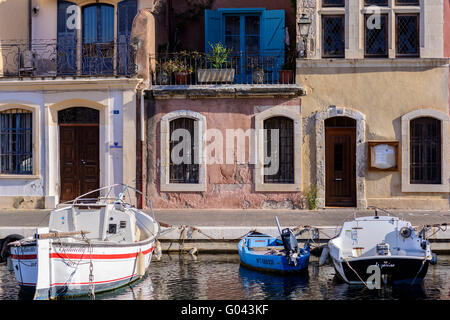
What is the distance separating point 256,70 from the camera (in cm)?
2044

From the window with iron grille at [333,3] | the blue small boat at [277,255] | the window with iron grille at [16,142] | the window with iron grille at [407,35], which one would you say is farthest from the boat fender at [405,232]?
the window with iron grille at [16,142]

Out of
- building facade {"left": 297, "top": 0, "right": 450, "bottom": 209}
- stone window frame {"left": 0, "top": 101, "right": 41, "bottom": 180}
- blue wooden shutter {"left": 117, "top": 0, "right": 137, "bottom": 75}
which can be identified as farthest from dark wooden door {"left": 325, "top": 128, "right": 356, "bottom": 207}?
stone window frame {"left": 0, "top": 101, "right": 41, "bottom": 180}

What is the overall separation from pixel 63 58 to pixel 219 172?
6.32 meters

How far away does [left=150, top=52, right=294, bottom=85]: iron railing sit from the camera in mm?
20375

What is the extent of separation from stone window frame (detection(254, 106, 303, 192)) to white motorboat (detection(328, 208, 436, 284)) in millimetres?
5749

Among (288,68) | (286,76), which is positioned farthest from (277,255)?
(288,68)

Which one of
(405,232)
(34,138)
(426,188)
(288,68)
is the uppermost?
(288,68)

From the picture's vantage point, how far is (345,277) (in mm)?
13219

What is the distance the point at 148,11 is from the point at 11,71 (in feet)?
16.4

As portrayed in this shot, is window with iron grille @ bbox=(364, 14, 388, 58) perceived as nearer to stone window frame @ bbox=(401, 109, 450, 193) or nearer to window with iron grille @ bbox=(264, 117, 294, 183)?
stone window frame @ bbox=(401, 109, 450, 193)

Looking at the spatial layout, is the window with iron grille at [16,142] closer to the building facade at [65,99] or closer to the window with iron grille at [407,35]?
the building facade at [65,99]

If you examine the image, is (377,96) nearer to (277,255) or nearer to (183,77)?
(183,77)

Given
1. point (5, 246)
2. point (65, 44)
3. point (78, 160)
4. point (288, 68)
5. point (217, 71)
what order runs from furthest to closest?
point (65, 44), point (78, 160), point (288, 68), point (217, 71), point (5, 246)
